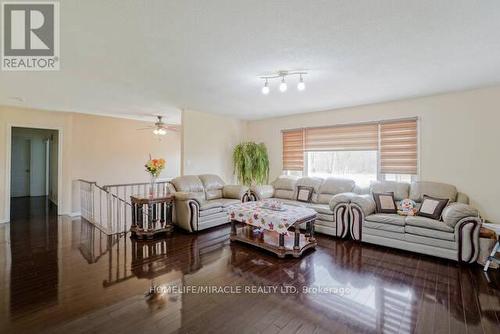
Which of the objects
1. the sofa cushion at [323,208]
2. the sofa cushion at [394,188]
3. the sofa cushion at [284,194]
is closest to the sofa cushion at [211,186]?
the sofa cushion at [284,194]

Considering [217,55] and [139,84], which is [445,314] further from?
[139,84]

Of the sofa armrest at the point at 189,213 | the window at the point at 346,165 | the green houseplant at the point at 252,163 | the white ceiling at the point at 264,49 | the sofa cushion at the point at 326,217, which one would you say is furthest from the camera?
the green houseplant at the point at 252,163

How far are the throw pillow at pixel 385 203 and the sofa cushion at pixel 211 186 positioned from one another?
10.6 feet

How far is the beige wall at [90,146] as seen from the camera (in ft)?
17.8

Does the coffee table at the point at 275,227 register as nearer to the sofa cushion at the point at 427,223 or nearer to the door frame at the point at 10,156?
the sofa cushion at the point at 427,223

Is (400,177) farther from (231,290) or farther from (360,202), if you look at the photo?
(231,290)

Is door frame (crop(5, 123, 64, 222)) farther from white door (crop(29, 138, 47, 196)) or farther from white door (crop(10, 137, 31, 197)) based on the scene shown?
white door (crop(10, 137, 31, 197))

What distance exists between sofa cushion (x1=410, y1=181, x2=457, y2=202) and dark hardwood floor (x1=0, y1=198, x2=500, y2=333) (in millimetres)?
1101

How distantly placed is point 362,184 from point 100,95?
5.31 meters

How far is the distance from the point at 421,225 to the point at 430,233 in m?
0.14

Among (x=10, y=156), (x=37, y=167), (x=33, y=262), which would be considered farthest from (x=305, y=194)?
(x=37, y=167)

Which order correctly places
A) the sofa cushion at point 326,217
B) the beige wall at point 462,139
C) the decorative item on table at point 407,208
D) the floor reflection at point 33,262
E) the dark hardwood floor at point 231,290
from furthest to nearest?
the sofa cushion at point 326,217 → the decorative item on table at point 407,208 → the beige wall at point 462,139 → the floor reflection at point 33,262 → the dark hardwood floor at point 231,290

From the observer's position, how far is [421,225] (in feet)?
11.3

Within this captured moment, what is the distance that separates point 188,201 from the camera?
175 inches
